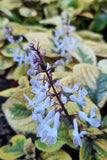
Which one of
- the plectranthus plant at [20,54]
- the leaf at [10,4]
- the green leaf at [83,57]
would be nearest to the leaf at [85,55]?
the green leaf at [83,57]

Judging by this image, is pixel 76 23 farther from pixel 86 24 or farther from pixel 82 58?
pixel 82 58

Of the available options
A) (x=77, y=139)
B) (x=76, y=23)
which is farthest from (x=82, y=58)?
(x=76, y=23)

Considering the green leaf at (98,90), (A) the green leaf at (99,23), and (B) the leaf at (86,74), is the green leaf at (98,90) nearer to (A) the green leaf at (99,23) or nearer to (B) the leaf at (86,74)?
(B) the leaf at (86,74)

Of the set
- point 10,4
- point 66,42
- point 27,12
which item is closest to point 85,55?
point 66,42

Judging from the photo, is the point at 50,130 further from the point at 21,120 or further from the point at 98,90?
the point at 98,90

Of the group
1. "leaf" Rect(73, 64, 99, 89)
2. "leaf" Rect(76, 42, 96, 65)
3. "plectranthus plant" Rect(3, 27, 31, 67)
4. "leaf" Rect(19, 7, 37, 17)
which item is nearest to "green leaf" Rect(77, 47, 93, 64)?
"leaf" Rect(76, 42, 96, 65)

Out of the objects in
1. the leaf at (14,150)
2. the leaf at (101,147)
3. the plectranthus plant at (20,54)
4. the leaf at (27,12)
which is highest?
the leaf at (27,12)

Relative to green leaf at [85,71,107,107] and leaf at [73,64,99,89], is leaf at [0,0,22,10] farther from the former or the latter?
green leaf at [85,71,107,107]
